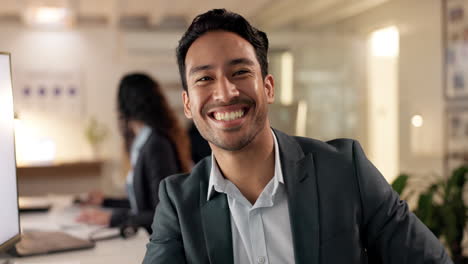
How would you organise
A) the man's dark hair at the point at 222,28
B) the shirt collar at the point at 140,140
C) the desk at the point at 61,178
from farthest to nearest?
the desk at the point at 61,178
the shirt collar at the point at 140,140
the man's dark hair at the point at 222,28

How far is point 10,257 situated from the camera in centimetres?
176

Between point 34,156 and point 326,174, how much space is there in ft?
16.4

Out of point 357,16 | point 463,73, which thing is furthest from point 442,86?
point 357,16

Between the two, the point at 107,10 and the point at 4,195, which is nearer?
the point at 4,195

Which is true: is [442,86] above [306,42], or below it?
below

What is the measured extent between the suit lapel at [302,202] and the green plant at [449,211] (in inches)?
62.6

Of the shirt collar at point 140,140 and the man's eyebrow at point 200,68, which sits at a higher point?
the man's eyebrow at point 200,68

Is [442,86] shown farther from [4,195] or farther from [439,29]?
[4,195]

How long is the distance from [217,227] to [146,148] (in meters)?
1.33

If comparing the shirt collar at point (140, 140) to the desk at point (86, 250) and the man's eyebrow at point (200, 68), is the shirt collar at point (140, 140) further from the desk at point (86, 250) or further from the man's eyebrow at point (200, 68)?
the man's eyebrow at point (200, 68)

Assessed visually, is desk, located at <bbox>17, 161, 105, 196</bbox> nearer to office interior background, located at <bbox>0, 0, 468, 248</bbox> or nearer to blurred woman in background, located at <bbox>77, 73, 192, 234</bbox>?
office interior background, located at <bbox>0, 0, 468, 248</bbox>

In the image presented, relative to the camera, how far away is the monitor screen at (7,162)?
1.37m

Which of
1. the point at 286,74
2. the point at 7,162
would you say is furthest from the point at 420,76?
the point at 7,162

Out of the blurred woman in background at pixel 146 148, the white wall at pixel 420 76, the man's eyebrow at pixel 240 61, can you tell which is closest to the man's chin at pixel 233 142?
the man's eyebrow at pixel 240 61
